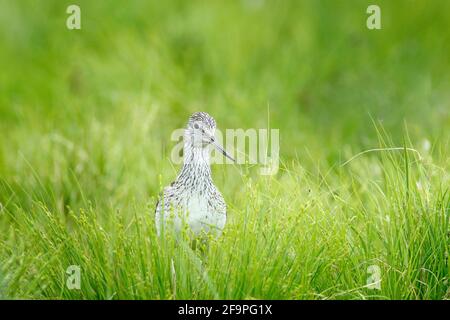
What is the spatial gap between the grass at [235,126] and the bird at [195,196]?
10 cm

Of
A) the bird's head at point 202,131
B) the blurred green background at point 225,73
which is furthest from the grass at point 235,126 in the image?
the bird's head at point 202,131

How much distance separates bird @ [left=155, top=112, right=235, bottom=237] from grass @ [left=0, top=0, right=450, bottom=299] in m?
0.10

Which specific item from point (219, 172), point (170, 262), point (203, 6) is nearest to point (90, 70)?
point (203, 6)

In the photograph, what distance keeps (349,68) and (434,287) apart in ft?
24.5

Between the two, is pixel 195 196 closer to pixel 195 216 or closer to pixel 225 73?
pixel 195 216

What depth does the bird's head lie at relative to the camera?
5828 mm

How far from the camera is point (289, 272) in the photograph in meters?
5.27

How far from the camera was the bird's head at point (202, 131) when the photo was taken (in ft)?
19.1

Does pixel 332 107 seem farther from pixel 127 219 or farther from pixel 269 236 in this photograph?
pixel 269 236

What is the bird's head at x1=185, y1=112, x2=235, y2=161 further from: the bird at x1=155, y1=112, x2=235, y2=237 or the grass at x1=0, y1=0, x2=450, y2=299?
the grass at x1=0, y1=0, x2=450, y2=299

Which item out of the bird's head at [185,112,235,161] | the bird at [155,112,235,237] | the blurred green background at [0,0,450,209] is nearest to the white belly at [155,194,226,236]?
the bird at [155,112,235,237]

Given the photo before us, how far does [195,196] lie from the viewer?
560 cm

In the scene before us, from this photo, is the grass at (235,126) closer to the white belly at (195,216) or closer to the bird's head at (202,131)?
the white belly at (195,216)

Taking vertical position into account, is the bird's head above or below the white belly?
above
